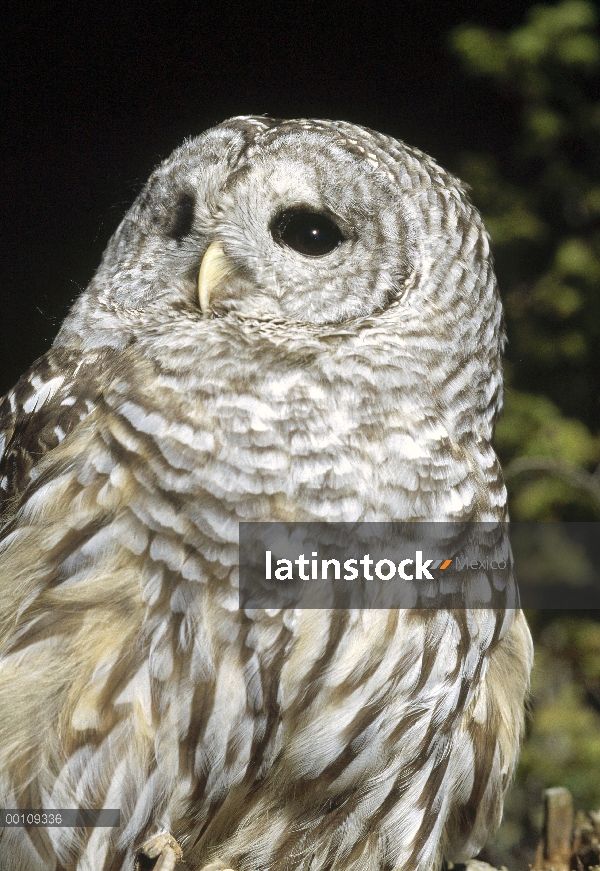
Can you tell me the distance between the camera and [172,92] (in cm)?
327

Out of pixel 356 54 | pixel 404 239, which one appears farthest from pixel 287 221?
pixel 356 54

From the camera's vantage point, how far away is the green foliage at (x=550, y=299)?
2.98 metres

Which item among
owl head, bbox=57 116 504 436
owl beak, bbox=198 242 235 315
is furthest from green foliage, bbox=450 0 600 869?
owl beak, bbox=198 242 235 315

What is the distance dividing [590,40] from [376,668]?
2600 mm

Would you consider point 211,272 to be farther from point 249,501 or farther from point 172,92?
point 172,92

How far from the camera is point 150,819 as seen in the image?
162cm

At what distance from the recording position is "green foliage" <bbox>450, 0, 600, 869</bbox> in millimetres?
2982

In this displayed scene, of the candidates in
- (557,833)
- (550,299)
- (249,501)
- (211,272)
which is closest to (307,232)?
(211,272)

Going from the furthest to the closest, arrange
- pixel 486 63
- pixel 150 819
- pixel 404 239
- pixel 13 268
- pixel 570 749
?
pixel 13 268
pixel 486 63
pixel 570 749
pixel 404 239
pixel 150 819

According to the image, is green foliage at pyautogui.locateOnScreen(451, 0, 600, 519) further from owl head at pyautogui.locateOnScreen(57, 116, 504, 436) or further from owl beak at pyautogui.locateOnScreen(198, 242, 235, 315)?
owl beak at pyautogui.locateOnScreen(198, 242, 235, 315)

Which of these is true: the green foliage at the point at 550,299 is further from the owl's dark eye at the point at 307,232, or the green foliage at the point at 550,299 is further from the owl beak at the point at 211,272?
the owl beak at the point at 211,272

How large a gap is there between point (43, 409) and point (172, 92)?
202cm

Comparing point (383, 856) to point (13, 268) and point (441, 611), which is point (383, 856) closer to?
point (441, 611)

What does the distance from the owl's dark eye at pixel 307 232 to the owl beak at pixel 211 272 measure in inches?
5.2
